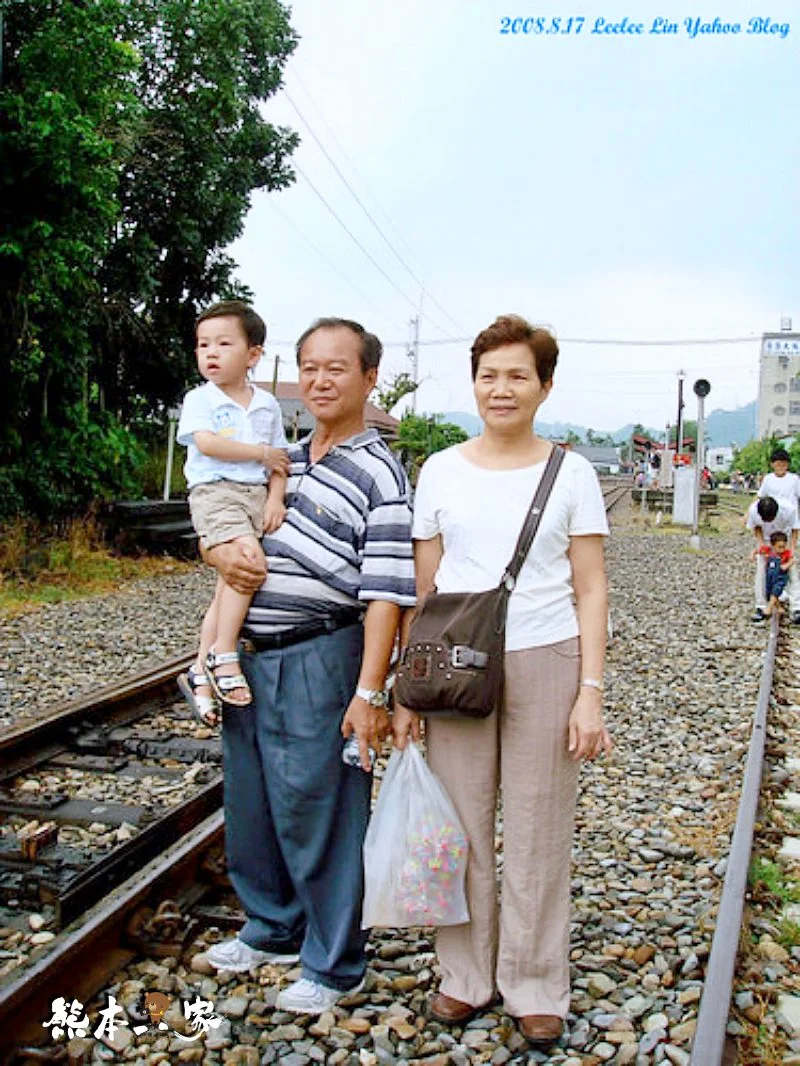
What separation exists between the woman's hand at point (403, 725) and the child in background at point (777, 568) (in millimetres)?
9341

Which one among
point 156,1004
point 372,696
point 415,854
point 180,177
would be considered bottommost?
point 156,1004

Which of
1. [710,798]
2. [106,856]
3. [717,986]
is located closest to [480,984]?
[717,986]

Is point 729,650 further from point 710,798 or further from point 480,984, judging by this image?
point 480,984

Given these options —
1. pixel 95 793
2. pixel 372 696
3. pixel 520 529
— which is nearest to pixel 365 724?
pixel 372 696

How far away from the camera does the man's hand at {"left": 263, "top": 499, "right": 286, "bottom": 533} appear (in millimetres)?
3023

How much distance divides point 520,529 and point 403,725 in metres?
0.64

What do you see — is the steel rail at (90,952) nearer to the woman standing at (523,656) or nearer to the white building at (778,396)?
the woman standing at (523,656)

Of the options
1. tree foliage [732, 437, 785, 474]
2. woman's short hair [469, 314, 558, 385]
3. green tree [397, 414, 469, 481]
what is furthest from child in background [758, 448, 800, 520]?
tree foliage [732, 437, 785, 474]

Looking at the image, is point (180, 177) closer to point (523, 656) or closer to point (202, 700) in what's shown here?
point (202, 700)

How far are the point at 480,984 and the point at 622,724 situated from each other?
4.20 metres

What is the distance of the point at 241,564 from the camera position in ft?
9.70

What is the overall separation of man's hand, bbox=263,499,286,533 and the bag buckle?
63cm

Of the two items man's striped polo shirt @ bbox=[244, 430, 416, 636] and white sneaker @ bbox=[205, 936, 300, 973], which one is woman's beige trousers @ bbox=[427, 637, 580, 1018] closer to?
man's striped polo shirt @ bbox=[244, 430, 416, 636]

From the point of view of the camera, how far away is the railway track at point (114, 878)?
296 centimetres
